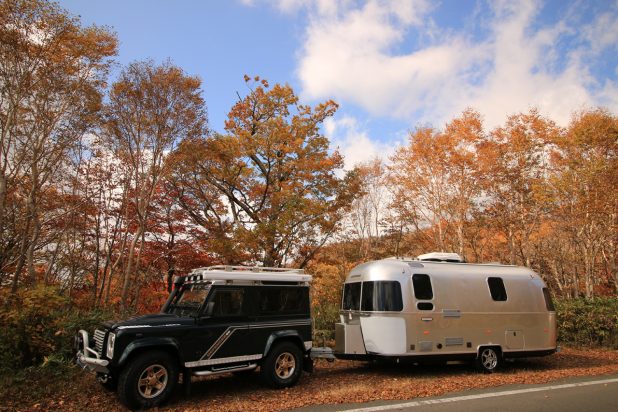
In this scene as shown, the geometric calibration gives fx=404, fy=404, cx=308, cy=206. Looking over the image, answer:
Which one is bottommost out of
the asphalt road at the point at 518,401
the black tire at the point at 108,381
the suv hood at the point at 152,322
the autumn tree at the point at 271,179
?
the asphalt road at the point at 518,401

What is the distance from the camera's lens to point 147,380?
6.27 meters

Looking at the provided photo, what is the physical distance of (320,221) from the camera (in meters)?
17.7

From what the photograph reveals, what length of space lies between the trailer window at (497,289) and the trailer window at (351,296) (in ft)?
11.2

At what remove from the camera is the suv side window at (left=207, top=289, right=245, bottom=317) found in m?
7.33

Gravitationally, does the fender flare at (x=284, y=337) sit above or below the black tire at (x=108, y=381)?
above

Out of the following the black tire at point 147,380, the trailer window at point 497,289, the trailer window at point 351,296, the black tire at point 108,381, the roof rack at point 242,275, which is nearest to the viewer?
the black tire at point 147,380

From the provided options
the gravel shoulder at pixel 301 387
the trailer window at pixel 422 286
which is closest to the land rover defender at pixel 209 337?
the gravel shoulder at pixel 301 387

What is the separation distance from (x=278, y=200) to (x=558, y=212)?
14916 millimetres

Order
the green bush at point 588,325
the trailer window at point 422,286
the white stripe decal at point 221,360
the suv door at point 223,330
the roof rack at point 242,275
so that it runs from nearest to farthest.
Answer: the white stripe decal at point 221,360, the suv door at point 223,330, the roof rack at point 242,275, the trailer window at point 422,286, the green bush at point 588,325

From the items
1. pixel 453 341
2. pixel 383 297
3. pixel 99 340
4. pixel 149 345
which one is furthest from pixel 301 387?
pixel 453 341

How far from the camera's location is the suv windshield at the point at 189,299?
7371mm

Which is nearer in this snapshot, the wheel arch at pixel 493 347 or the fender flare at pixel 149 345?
the fender flare at pixel 149 345

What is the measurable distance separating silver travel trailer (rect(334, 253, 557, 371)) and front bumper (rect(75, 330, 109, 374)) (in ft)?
16.9

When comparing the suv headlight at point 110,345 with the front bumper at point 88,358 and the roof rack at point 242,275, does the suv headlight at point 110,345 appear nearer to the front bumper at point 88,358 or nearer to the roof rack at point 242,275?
the front bumper at point 88,358
